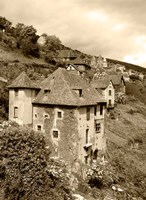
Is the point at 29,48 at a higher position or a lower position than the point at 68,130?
higher

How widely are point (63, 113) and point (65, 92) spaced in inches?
116

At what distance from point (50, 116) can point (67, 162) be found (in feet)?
21.6

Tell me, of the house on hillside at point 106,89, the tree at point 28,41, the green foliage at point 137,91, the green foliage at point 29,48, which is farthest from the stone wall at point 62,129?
the green foliage at point 137,91

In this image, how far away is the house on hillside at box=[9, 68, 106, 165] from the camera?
38.2m

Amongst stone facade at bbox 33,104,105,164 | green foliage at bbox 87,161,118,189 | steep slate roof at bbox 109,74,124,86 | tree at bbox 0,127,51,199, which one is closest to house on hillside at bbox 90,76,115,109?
steep slate roof at bbox 109,74,124,86

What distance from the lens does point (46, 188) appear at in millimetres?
27062

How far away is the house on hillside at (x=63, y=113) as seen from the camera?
38219 millimetres

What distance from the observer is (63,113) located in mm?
38719

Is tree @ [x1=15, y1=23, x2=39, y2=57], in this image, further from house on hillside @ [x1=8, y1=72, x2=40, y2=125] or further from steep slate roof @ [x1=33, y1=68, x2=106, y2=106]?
house on hillside @ [x1=8, y1=72, x2=40, y2=125]

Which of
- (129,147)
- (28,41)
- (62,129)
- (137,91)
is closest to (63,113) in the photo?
(62,129)

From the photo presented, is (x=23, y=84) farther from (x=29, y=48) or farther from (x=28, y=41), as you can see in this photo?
(x=28, y=41)

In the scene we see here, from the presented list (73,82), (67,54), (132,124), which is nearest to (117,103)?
(132,124)

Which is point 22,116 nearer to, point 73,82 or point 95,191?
point 73,82

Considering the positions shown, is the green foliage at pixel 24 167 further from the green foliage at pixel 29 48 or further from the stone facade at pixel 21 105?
the green foliage at pixel 29 48
